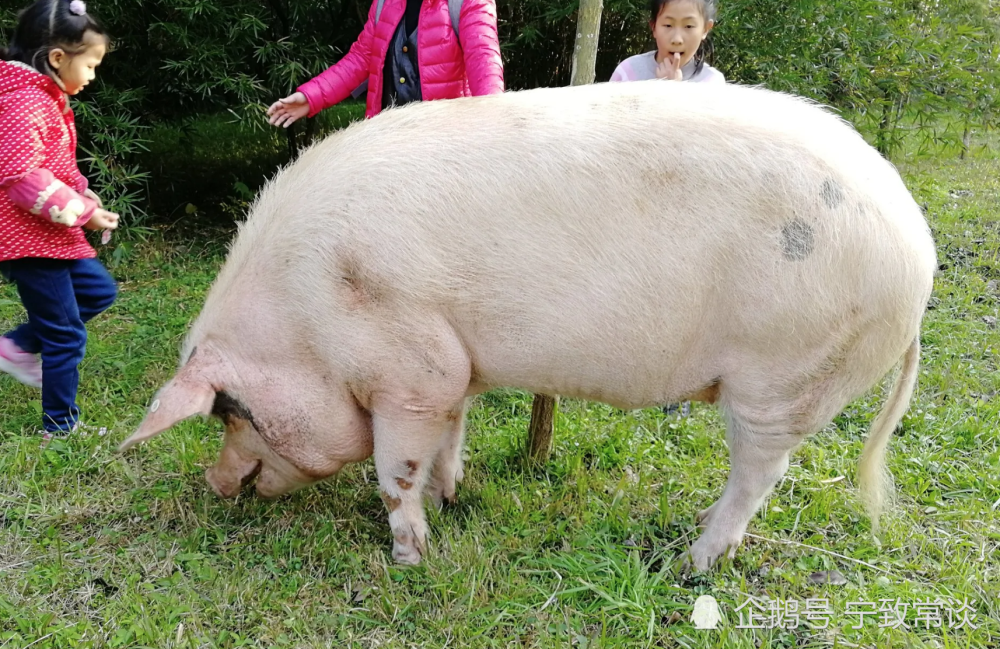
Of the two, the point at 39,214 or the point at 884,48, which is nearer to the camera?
the point at 39,214

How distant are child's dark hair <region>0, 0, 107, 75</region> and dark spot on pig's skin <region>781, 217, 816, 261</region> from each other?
2.53 metres

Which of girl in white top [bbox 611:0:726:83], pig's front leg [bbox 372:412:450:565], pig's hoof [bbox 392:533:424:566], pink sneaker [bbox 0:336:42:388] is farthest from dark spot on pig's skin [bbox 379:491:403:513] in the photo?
girl in white top [bbox 611:0:726:83]

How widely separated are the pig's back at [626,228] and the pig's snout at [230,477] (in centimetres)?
83

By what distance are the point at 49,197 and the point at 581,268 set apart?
6.39 feet

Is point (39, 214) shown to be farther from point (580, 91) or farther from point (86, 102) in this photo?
point (86, 102)

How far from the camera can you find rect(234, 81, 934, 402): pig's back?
206 cm

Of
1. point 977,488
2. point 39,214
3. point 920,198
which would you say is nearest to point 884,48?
point 920,198

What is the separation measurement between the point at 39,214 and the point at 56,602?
1350mm

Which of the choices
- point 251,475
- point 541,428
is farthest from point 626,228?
point 251,475

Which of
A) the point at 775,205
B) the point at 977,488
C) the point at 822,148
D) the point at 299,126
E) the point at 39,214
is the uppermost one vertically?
the point at 822,148

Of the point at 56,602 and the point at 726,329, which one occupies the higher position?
the point at 726,329

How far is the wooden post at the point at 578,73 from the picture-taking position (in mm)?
2826

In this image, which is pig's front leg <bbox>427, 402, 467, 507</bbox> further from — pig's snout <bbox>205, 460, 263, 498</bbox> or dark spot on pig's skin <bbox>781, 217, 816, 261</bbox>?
dark spot on pig's skin <bbox>781, 217, 816, 261</bbox>

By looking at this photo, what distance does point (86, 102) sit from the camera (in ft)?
15.3
